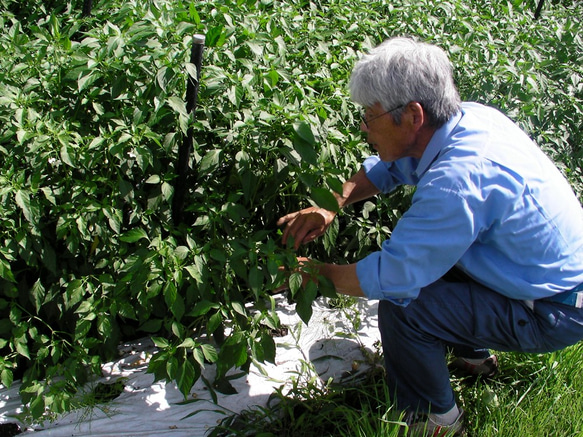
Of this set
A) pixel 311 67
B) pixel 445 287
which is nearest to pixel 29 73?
pixel 311 67

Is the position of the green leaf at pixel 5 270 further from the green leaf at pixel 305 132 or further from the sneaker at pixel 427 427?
the sneaker at pixel 427 427

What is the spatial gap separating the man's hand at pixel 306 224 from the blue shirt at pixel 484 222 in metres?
0.31

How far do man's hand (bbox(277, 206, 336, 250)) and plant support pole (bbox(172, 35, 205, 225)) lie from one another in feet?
1.19

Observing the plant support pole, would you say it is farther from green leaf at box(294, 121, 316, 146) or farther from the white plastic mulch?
the white plastic mulch

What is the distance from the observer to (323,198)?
6.76 ft

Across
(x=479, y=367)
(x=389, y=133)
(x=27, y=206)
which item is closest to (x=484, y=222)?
(x=389, y=133)

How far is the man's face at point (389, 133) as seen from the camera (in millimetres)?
1922

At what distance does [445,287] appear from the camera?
2.07 m

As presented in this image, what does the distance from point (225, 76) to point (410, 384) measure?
3.85ft

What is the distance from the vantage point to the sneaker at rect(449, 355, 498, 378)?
242cm

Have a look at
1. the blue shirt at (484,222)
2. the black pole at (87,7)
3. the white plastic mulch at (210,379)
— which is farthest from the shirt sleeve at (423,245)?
the black pole at (87,7)

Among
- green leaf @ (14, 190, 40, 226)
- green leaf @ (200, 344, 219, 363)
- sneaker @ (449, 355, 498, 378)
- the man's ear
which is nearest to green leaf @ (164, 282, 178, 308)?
green leaf @ (200, 344, 219, 363)

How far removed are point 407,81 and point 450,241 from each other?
48 cm

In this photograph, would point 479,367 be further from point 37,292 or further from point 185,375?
point 37,292
